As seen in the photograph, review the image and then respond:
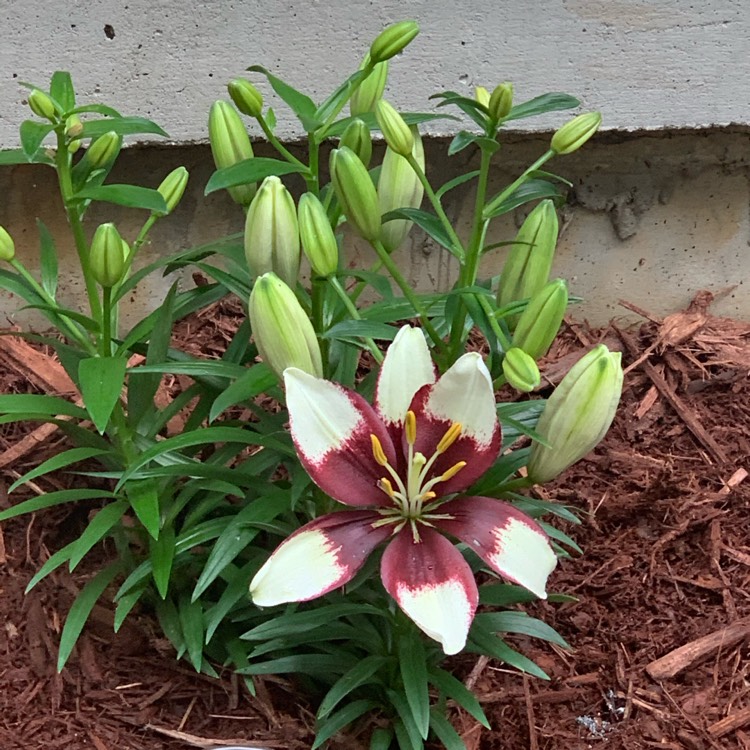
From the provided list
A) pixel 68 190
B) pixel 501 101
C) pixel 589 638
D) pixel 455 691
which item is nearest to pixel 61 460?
pixel 68 190

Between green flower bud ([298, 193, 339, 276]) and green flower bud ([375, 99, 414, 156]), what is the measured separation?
0.31ft

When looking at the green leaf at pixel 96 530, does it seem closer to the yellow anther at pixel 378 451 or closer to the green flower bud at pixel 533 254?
the yellow anther at pixel 378 451

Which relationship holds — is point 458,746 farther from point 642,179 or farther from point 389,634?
point 642,179

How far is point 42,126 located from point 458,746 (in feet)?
2.65

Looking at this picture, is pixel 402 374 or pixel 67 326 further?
pixel 67 326

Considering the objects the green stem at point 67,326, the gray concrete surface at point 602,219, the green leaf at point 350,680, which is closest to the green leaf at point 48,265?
the green stem at point 67,326

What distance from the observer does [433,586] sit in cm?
73

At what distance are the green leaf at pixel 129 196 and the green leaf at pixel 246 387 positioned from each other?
0.19 meters

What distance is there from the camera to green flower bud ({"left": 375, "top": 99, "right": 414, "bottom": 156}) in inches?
32.0

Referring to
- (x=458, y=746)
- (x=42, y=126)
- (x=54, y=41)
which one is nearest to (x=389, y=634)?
(x=458, y=746)

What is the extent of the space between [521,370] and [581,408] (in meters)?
0.07

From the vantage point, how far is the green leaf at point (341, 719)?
0.97 metres

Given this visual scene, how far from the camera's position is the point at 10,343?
146 centimetres

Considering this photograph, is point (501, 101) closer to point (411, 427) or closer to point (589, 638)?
point (411, 427)
